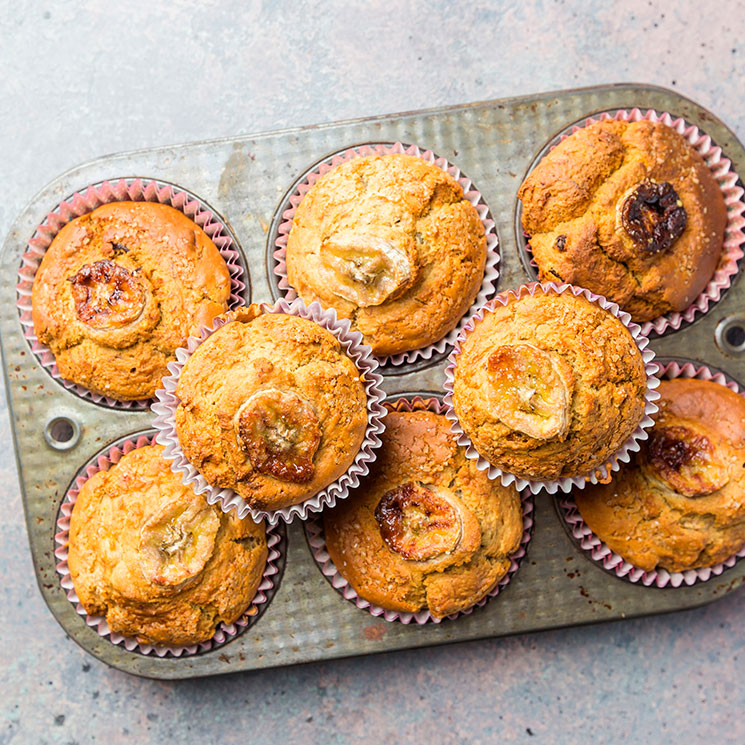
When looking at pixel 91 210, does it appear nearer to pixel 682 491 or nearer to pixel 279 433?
pixel 279 433

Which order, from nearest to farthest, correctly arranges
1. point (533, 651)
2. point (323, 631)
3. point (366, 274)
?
point (366, 274) → point (323, 631) → point (533, 651)

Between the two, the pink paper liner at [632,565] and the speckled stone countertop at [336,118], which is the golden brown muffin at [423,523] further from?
the speckled stone countertop at [336,118]

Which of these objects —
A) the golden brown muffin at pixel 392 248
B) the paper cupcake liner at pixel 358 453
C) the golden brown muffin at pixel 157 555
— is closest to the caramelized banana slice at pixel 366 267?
the golden brown muffin at pixel 392 248

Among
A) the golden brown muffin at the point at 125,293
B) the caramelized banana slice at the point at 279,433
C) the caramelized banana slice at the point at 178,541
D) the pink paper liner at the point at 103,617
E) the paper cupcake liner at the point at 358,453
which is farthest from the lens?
the pink paper liner at the point at 103,617

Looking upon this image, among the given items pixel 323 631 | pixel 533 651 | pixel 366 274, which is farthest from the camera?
pixel 533 651

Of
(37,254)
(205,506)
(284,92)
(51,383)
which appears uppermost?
(284,92)

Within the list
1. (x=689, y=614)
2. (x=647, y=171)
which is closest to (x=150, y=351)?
(x=647, y=171)

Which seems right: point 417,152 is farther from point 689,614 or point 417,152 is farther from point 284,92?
point 689,614
